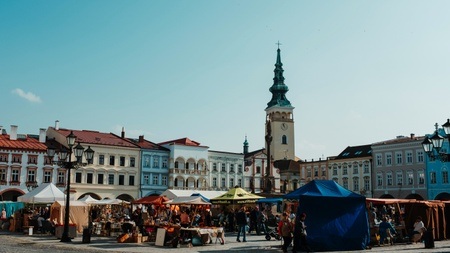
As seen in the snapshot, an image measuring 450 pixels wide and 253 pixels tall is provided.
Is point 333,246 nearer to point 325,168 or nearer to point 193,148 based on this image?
point 193,148

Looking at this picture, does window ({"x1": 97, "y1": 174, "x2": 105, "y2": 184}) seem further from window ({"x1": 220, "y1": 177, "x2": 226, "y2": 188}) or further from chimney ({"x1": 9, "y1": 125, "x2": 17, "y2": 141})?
window ({"x1": 220, "y1": 177, "x2": 226, "y2": 188})

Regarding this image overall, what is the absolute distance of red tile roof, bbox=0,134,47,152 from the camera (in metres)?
52.5

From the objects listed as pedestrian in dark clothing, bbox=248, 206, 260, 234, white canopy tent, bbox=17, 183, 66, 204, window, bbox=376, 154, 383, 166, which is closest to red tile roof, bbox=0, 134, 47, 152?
white canopy tent, bbox=17, 183, 66, 204

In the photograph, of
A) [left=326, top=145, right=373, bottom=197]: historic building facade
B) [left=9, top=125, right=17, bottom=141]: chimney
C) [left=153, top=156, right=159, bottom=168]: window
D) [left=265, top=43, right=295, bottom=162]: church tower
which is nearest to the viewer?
[left=9, top=125, right=17, bottom=141]: chimney

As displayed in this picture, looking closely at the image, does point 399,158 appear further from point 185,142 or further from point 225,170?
point 185,142

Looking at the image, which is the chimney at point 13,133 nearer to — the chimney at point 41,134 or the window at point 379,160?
the chimney at point 41,134

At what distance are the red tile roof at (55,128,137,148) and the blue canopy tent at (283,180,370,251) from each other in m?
43.3

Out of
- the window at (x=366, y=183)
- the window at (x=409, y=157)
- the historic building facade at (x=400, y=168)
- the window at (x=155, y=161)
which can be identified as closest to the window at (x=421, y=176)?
the historic building facade at (x=400, y=168)

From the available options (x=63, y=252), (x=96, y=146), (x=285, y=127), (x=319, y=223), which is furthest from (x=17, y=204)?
(x=285, y=127)

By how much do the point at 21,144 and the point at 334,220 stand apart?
43389 mm

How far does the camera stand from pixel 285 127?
303 feet

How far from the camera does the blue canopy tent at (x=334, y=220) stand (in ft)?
61.6

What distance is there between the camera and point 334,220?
18.9m

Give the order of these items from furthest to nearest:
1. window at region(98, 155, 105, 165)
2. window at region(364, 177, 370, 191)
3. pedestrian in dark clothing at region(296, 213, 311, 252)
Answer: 1. window at region(364, 177, 370, 191)
2. window at region(98, 155, 105, 165)
3. pedestrian in dark clothing at region(296, 213, 311, 252)
